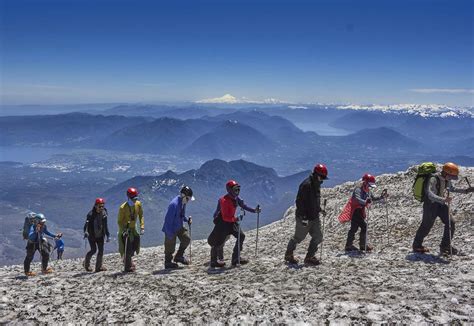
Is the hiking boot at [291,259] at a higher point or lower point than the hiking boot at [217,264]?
higher

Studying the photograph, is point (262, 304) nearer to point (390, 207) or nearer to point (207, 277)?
point (207, 277)

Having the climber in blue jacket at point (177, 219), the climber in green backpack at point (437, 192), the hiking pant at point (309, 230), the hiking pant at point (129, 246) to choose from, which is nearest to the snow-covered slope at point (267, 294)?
the hiking pant at point (129, 246)

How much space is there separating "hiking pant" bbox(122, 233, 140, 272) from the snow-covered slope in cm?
49

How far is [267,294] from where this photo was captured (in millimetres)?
11531

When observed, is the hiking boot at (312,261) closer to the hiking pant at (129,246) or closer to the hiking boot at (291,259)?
the hiking boot at (291,259)

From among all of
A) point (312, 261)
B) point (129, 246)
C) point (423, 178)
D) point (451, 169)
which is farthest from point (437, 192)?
point (129, 246)

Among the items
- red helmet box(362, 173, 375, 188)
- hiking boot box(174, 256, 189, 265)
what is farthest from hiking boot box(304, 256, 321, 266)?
hiking boot box(174, 256, 189, 265)

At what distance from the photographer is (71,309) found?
11203mm

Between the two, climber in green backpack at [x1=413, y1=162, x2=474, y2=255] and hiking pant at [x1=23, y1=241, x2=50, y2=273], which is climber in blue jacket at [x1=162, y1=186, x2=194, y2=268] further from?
climber in green backpack at [x1=413, y1=162, x2=474, y2=255]

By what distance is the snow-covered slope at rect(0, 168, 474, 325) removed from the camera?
995 cm

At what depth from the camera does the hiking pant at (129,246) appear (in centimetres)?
1538

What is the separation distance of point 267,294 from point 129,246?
6.61 metres

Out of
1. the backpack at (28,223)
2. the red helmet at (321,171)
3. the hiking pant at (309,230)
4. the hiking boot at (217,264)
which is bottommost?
the hiking boot at (217,264)

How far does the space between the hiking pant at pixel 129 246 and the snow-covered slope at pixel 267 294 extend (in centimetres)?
49
